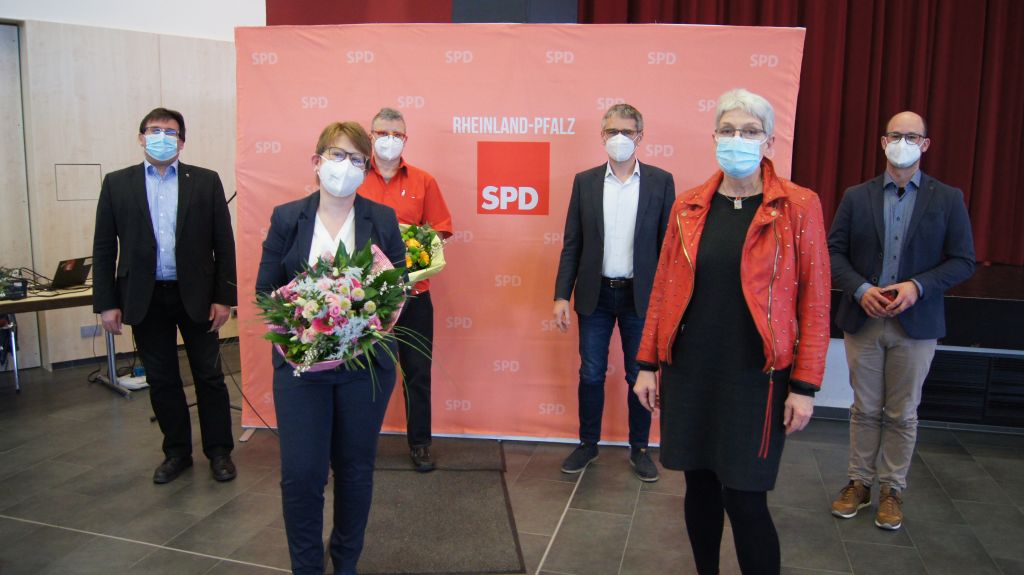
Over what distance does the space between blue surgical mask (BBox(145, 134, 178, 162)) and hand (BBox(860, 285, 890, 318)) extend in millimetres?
3272

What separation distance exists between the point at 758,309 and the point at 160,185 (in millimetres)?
2935

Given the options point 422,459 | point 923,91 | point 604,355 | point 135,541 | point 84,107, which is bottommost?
point 135,541

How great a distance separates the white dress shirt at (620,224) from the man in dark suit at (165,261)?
6.06 ft

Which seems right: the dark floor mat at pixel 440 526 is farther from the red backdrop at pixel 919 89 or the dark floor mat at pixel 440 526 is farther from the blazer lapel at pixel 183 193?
the red backdrop at pixel 919 89

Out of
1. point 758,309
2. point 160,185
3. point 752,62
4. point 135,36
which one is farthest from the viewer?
point 135,36

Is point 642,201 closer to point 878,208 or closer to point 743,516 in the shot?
point 878,208

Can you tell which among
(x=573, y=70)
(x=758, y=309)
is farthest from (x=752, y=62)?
(x=758, y=309)

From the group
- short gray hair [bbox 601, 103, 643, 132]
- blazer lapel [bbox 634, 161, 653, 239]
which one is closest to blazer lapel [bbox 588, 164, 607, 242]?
blazer lapel [bbox 634, 161, 653, 239]

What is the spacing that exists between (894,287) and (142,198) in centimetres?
347

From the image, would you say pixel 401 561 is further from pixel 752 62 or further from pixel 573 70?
pixel 752 62

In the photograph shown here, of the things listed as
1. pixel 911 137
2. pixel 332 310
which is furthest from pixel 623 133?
pixel 332 310

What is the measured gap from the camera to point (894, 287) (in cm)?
326

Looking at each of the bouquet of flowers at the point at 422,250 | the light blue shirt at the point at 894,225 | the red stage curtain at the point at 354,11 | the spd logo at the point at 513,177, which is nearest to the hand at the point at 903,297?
the light blue shirt at the point at 894,225

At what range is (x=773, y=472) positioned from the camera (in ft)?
7.36
